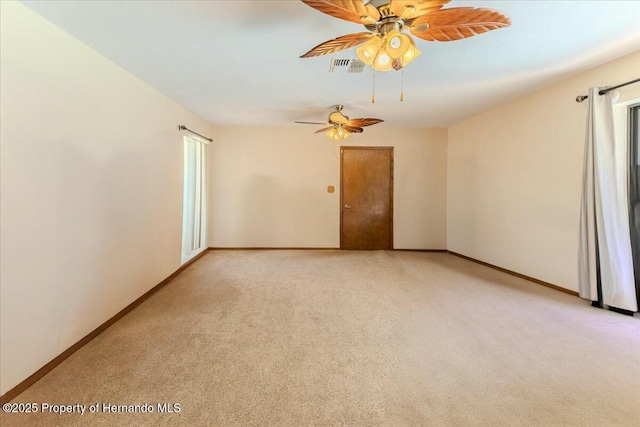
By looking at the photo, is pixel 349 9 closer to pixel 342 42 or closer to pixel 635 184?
pixel 342 42

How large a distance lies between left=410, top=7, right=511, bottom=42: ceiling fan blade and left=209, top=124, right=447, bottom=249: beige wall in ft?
12.2

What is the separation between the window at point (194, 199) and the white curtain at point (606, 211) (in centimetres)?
515

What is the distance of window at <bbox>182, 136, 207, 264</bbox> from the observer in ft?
14.2

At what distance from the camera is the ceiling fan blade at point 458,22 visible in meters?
1.31

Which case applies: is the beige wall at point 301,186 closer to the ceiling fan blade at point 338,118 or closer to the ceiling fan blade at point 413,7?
the ceiling fan blade at point 338,118

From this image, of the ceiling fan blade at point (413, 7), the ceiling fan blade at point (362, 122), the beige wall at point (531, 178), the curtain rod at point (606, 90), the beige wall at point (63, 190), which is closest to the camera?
the ceiling fan blade at point (413, 7)

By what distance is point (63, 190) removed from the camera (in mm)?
1857

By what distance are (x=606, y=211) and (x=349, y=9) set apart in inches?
122

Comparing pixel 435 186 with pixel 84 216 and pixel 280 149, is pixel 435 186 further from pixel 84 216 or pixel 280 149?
pixel 84 216

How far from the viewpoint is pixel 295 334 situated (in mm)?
2172

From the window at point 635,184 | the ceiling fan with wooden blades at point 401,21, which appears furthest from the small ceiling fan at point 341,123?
the window at point 635,184

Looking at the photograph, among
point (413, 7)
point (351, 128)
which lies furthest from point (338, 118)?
point (413, 7)

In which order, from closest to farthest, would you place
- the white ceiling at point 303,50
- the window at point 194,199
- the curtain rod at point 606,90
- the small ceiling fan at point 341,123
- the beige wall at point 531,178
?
the white ceiling at point 303,50 < the curtain rod at point 606,90 < the beige wall at point 531,178 < the small ceiling fan at point 341,123 < the window at point 194,199

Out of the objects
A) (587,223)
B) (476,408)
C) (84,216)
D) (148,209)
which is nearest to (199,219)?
(148,209)
